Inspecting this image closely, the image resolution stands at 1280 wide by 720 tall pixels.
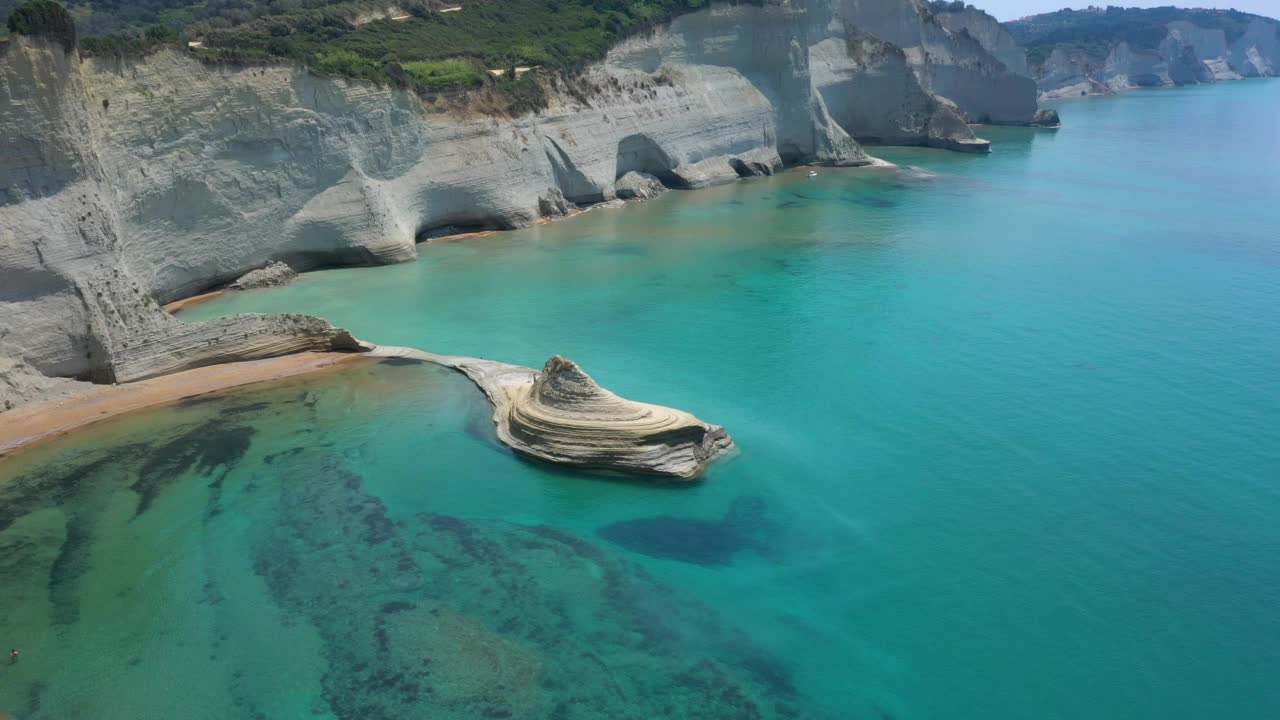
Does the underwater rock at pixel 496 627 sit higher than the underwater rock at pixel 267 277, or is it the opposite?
the underwater rock at pixel 267 277

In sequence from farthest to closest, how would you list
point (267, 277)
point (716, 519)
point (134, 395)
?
1. point (267, 277)
2. point (134, 395)
3. point (716, 519)

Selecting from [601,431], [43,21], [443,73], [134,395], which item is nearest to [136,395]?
[134,395]

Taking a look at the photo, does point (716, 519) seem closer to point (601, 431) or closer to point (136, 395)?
point (601, 431)

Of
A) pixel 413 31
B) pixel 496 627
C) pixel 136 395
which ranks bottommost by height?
pixel 496 627

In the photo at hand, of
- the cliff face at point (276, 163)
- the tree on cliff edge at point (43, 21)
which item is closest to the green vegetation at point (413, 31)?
the cliff face at point (276, 163)

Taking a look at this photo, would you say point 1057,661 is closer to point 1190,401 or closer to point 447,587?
point 447,587

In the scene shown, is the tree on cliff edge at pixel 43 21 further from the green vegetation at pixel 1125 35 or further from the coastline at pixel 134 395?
A: the green vegetation at pixel 1125 35

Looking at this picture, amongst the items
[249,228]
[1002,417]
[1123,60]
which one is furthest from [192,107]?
[1123,60]
